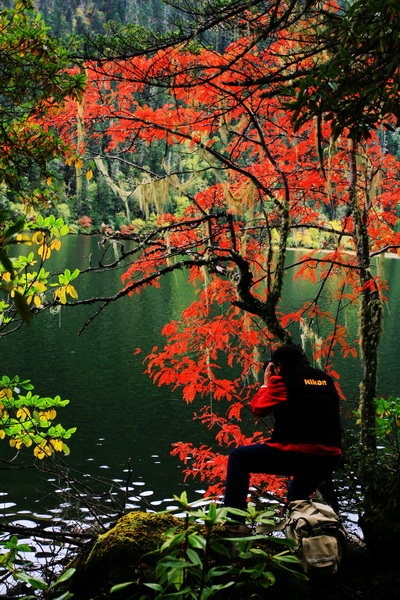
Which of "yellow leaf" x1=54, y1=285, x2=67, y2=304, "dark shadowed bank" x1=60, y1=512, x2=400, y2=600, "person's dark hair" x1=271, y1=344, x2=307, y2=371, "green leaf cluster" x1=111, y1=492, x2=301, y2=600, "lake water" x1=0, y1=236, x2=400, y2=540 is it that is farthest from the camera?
"lake water" x1=0, y1=236, x2=400, y2=540

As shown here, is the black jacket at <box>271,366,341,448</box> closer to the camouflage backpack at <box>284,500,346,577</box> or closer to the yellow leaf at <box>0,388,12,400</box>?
the camouflage backpack at <box>284,500,346,577</box>

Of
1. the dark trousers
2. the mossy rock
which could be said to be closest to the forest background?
the dark trousers

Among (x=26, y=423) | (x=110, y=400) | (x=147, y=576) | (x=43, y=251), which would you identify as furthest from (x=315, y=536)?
(x=110, y=400)

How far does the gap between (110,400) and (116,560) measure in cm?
1320

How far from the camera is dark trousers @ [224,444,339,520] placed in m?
2.99

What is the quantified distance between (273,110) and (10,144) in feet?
13.9

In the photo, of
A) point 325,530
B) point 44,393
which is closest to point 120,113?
point 325,530

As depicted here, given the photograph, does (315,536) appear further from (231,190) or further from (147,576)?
(231,190)

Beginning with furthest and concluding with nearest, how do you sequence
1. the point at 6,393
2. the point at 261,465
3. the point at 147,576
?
the point at 6,393, the point at 261,465, the point at 147,576

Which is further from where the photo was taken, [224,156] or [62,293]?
[224,156]

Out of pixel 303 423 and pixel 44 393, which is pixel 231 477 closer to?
pixel 303 423

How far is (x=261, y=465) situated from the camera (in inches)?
119

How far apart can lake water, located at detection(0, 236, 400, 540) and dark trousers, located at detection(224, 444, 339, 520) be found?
260 cm

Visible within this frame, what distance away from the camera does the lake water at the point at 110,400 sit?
34.0 ft
